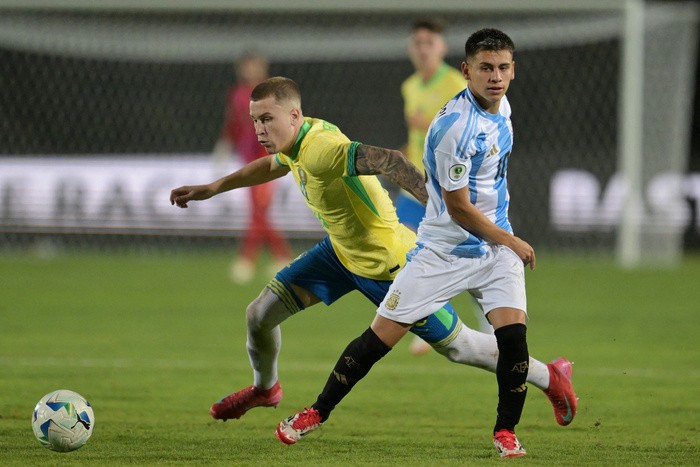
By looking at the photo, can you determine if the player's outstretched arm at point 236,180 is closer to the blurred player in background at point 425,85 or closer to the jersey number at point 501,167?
the jersey number at point 501,167

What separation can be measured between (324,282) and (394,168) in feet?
3.02

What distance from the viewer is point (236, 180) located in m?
5.62

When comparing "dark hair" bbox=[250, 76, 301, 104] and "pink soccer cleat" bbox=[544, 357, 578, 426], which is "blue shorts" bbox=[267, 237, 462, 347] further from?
"dark hair" bbox=[250, 76, 301, 104]

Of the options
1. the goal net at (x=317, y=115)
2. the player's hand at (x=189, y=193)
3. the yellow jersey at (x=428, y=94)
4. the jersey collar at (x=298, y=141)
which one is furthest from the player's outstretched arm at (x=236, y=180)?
the goal net at (x=317, y=115)

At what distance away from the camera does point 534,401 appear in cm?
659

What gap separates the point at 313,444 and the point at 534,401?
5.93 feet

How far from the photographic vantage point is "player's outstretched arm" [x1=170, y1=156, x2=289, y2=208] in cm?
559

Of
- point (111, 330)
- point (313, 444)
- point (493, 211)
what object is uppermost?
point (493, 211)

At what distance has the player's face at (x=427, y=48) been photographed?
8.60 m

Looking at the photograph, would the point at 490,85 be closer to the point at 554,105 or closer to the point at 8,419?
the point at 8,419

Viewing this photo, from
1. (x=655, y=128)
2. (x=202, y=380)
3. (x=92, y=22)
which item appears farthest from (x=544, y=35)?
(x=202, y=380)

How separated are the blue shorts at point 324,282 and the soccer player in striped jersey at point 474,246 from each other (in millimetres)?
330

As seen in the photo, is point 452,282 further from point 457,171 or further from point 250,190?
point 250,190

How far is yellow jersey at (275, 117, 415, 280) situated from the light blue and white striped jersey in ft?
0.98
